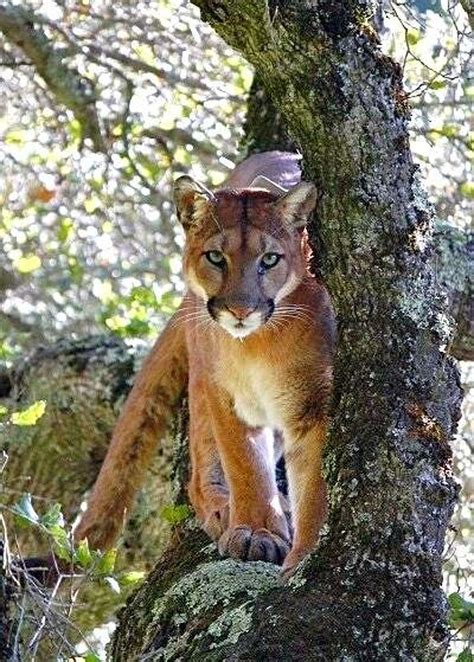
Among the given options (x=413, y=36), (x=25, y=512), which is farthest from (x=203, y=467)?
(x=413, y=36)

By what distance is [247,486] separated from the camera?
4.20 metres

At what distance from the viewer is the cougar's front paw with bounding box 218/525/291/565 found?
3.90 meters

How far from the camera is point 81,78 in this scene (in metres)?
6.99

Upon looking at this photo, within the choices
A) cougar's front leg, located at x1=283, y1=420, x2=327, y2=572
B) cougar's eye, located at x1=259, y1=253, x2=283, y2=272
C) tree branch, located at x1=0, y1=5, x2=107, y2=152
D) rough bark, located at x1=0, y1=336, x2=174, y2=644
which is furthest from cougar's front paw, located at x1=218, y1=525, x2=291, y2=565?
tree branch, located at x1=0, y1=5, x2=107, y2=152

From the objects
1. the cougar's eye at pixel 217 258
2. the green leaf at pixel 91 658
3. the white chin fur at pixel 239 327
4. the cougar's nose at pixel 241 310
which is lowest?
the green leaf at pixel 91 658

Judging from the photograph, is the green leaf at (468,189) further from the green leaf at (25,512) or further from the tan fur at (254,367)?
the green leaf at (25,512)

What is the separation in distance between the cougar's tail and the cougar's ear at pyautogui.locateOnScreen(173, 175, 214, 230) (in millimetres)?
765

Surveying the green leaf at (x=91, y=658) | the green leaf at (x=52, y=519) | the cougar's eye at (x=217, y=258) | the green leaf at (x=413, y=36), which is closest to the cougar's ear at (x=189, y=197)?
the cougar's eye at (x=217, y=258)

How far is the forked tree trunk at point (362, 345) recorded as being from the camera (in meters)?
2.82

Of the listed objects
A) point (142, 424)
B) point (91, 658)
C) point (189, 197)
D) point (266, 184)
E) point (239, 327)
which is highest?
point (266, 184)

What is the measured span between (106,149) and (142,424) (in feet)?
8.25

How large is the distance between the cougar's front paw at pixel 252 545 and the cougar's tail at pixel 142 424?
1046 millimetres

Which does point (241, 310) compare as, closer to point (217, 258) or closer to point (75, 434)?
point (217, 258)

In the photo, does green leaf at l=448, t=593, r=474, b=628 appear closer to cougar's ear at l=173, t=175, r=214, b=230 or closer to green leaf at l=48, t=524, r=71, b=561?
green leaf at l=48, t=524, r=71, b=561
